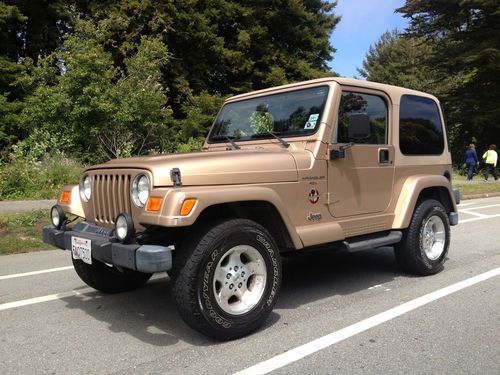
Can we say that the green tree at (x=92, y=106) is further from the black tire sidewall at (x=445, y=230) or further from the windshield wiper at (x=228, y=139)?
the black tire sidewall at (x=445, y=230)

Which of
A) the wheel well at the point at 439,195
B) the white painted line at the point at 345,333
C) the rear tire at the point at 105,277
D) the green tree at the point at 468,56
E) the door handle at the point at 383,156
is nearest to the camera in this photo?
the white painted line at the point at 345,333

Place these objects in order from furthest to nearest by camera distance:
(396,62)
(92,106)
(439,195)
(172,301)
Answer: (396,62) < (92,106) < (439,195) < (172,301)

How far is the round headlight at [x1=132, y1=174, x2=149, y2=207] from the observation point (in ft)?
12.4

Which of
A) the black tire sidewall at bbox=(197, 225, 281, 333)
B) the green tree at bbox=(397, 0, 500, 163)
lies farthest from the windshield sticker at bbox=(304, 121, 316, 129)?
the green tree at bbox=(397, 0, 500, 163)

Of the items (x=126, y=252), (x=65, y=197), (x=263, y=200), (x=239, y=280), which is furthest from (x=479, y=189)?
(x=126, y=252)

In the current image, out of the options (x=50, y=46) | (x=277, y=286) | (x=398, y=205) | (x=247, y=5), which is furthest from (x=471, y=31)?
(x=277, y=286)

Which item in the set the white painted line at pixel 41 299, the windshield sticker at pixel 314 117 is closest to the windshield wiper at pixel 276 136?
the windshield sticker at pixel 314 117

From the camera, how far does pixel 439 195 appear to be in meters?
6.23

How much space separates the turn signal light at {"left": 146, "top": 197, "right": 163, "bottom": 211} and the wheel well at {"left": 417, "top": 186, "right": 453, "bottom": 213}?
11.8 feet

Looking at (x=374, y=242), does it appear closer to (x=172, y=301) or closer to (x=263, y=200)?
(x=263, y=200)

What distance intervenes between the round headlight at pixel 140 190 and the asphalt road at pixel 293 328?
42.6 inches

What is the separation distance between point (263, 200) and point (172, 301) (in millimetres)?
1572

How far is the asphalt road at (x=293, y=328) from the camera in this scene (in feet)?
11.2

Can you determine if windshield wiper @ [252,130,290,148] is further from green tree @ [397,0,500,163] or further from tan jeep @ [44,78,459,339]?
green tree @ [397,0,500,163]
